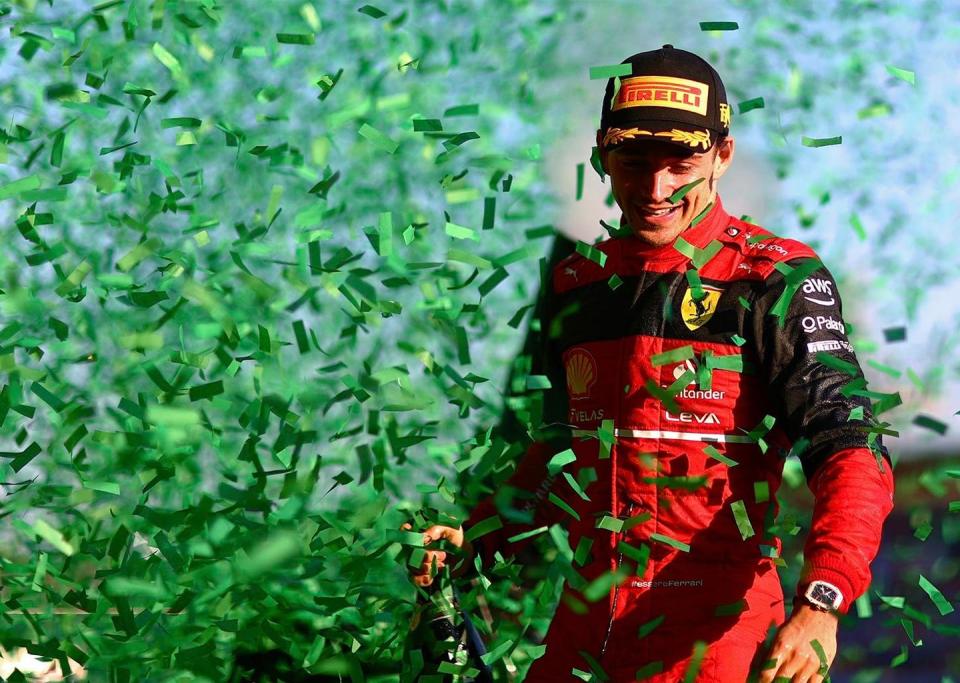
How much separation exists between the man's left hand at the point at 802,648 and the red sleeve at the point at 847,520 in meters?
0.07

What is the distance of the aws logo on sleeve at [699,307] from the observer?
4188 millimetres

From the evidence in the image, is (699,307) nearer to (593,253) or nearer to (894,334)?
(593,253)

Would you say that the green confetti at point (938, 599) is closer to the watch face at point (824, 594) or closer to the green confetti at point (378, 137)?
the watch face at point (824, 594)

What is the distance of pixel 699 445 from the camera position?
4109mm

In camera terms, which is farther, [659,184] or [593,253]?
[593,253]

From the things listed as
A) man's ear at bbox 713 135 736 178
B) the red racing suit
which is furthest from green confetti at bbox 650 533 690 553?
man's ear at bbox 713 135 736 178

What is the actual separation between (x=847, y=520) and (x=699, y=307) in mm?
909

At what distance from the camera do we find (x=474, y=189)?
5.50m

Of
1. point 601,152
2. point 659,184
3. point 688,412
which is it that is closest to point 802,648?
point 688,412

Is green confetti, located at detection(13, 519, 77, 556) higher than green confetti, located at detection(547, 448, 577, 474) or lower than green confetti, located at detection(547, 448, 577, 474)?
lower

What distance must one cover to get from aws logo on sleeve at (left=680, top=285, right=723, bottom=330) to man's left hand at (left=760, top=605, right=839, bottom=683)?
3.52ft

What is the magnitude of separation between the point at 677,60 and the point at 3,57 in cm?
346

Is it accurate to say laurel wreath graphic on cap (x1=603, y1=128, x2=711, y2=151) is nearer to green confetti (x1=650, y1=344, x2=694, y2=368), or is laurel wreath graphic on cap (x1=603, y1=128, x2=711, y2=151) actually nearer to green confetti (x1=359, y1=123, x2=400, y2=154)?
green confetti (x1=650, y1=344, x2=694, y2=368)

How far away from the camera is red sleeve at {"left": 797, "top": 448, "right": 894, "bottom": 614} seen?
352cm
